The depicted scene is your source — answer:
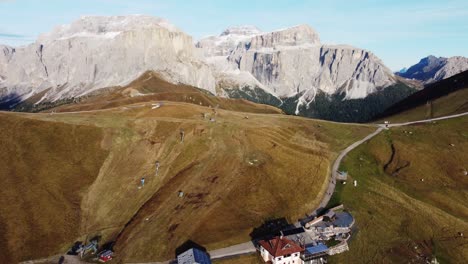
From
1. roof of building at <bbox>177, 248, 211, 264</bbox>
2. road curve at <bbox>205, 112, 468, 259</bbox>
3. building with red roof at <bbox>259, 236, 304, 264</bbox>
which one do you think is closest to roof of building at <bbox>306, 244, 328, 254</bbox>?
building with red roof at <bbox>259, 236, 304, 264</bbox>

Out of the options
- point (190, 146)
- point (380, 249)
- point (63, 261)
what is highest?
point (190, 146)

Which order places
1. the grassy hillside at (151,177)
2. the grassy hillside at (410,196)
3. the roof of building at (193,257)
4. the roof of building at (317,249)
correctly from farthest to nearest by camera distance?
the grassy hillside at (151,177)
the grassy hillside at (410,196)
the roof of building at (317,249)
the roof of building at (193,257)

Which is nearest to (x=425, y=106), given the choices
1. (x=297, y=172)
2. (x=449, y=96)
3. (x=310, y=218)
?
(x=449, y=96)

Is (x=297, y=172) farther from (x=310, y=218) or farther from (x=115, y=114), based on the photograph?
(x=115, y=114)

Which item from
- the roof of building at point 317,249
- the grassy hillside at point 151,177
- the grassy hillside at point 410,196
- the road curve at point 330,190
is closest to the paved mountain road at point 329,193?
the road curve at point 330,190

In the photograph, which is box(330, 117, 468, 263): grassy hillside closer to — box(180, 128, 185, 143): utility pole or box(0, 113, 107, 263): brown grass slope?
box(180, 128, 185, 143): utility pole

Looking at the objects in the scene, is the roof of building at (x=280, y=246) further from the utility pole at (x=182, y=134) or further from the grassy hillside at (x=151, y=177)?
the utility pole at (x=182, y=134)
